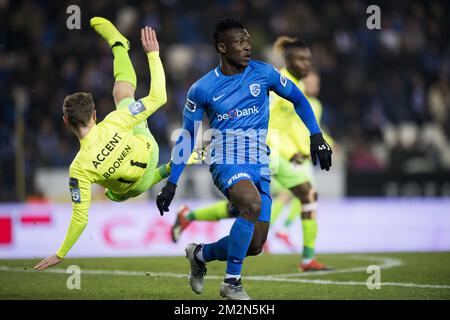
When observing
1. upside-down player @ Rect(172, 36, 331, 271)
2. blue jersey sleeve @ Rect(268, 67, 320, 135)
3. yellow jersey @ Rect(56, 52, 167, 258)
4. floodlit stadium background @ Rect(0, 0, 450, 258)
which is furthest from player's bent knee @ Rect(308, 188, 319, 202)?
floodlit stadium background @ Rect(0, 0, 450, 258)

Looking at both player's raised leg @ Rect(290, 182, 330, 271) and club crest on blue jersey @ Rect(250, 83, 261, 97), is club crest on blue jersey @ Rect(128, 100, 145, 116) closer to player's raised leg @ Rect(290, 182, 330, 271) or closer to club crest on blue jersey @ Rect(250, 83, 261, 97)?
club crest on blue jersey @ Rect(250, 83, 261, 97)

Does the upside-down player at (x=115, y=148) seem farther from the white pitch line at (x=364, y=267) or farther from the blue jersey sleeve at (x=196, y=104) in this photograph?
the white pitch line at (x=364, y=267)

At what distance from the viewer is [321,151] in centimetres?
725

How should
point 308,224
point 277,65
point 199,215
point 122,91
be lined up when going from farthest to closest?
1. point 277,65
2. point 199,215
3. point 308,224
4. point 122,91

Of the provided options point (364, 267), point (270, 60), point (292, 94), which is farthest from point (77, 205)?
point (270, 60)

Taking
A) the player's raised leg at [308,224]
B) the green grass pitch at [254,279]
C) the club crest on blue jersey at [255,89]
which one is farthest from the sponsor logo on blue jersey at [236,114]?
the player's raised leg at [308,224]

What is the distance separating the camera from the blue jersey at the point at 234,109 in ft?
24.2

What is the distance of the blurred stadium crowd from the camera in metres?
15.4

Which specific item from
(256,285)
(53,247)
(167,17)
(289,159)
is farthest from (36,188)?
(256,285)

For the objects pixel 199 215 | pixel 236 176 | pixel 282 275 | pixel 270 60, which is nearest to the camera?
pixel 236 176

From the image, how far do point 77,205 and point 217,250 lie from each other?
1.19 m

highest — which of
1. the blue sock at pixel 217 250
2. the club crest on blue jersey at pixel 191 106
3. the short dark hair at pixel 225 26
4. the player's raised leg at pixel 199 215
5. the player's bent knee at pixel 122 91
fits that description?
the short dark hair at pixel 225 26

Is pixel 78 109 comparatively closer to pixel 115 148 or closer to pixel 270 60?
pixel 115 148
